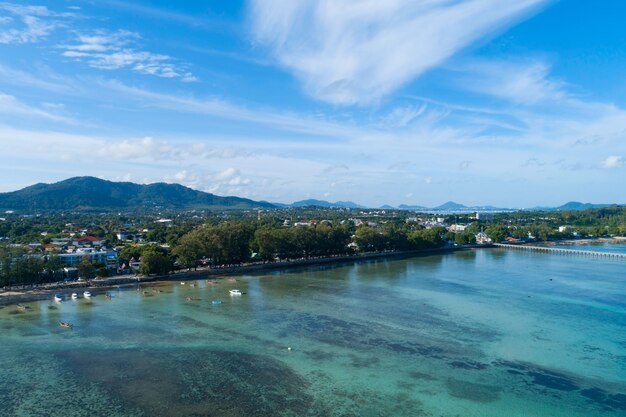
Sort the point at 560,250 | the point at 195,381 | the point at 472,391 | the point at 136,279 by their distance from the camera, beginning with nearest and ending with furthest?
the point at 472,391 → the point at 195,381 → the point at 136,279 → the point at 560,250

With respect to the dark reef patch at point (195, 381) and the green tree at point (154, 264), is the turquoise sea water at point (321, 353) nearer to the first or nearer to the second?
the dark reef patch at point (195, 381)

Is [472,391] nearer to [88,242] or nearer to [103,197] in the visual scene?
[88,242]

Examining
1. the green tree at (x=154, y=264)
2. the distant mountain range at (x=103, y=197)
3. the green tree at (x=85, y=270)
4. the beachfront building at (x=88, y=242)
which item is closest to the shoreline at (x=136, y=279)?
the green tree at (x=154, y=264)

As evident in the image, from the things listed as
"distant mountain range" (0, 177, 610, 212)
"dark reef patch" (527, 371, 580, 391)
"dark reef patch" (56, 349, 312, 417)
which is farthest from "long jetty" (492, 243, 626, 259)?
"distant mountain range" (0, 177, 610, 212)

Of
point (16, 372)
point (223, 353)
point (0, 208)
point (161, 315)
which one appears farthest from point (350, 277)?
point (0, 208)

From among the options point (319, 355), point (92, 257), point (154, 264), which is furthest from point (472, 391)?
point (92, 257)

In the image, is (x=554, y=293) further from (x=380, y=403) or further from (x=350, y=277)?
(x=380, y=403)

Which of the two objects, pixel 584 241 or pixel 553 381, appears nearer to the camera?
pixel 553 381
